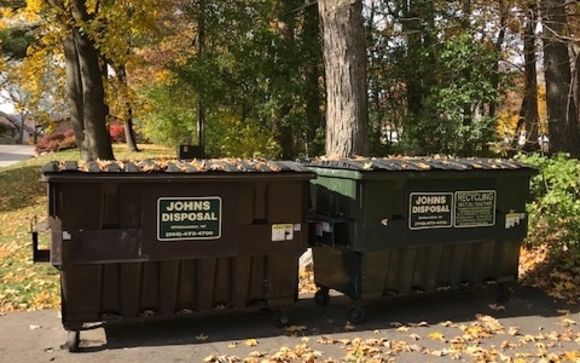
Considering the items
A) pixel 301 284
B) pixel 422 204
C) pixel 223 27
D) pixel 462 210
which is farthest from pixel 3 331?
pixel 223 27

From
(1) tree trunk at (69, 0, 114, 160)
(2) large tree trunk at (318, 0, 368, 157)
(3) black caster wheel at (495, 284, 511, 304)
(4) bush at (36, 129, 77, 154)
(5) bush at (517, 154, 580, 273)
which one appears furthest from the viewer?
(4) bush at (36, 129, 77, 154)

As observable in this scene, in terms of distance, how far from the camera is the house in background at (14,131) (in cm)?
6588

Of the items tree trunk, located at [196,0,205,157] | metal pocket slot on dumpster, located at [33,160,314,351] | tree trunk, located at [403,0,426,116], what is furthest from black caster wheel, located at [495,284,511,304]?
tree trunk, located at [196,0,205,157]

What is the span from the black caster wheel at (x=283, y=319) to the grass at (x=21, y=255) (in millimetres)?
2504

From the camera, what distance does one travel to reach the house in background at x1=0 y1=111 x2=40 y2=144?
65.9 metres

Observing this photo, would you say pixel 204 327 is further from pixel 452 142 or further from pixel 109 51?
pixel 109 51

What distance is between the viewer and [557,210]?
27.2 ft

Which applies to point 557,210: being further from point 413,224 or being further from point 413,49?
point 413,49

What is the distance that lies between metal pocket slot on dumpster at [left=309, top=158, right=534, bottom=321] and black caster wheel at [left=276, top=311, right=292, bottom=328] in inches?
25.6

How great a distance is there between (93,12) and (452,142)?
798 centimetres

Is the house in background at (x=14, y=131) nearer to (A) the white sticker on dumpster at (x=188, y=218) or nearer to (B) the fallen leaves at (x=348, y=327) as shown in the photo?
(A) the white sticker on dumpster at (x=188, y=218)

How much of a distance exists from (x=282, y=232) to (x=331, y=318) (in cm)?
109

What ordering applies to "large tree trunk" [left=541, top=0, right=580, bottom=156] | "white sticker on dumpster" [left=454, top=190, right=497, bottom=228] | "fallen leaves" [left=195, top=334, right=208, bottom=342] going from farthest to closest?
1. "large tree trunk" [left=541, top=0, right=580, bottom=156]
2. "white sticker on dumpster" [left=454, top=190, right=497, bottom=228]
3. "fallen leaves" [left=195, top=334, right=208, bottom=342]

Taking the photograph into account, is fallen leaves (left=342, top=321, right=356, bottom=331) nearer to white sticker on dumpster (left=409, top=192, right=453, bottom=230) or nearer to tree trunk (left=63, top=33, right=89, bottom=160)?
white sticker on dumpster (left=409, top=192, right=453, bottom=230)
